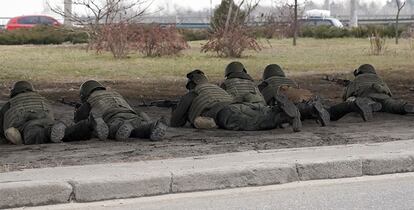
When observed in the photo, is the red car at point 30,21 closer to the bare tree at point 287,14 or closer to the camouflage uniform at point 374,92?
the bare tree at point 287,14

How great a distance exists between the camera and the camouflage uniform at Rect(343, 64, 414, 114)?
10.1 meters

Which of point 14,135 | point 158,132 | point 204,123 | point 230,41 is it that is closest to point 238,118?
point 204,123

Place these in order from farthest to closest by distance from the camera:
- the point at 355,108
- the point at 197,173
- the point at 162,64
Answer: the point at 162,64
the point at 355,108
the point at 197,173

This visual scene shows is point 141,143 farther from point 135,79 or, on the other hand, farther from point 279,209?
point 135,79

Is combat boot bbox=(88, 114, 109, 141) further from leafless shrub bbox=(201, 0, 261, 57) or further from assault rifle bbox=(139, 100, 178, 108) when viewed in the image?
leafless shrub bbox=(201, 0, 261, 57)

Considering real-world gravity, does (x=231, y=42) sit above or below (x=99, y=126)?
above

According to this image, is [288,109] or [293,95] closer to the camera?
[288,109]

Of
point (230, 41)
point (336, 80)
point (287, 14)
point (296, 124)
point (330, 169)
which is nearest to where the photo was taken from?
point (330, 169)

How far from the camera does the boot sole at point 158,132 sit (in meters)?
7.95

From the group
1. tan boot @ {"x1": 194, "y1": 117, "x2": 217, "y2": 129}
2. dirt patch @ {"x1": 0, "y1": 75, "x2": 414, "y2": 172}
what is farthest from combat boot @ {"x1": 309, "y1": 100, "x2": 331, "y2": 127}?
tan boot @ {"x1": 194, "y1": 117, "x2": 217, "y2": 129}

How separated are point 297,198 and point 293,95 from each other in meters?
3.58

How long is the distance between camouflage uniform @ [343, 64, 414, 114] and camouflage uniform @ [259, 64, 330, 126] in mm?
1068

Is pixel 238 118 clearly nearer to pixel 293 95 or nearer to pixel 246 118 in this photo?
pixel 246 118

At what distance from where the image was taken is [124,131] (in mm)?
8070
